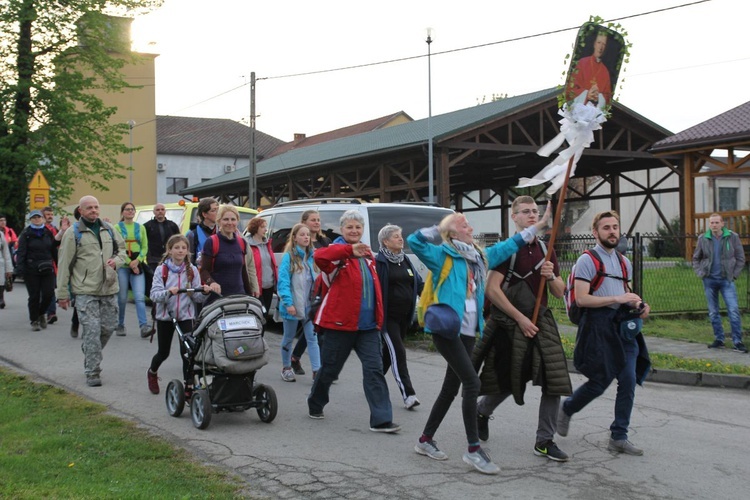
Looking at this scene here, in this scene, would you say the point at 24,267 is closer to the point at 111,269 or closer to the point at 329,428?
the point at 111,269

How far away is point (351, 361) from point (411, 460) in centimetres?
494

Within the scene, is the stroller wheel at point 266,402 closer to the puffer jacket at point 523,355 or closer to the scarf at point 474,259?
the puffer jacket at point 523,355

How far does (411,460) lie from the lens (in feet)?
20.4

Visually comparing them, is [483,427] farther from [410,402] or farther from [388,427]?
[410,402]

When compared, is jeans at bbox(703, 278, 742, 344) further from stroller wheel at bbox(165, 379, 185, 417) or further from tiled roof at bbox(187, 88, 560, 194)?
tiled roof at bbox(187, 88, 560, 194)

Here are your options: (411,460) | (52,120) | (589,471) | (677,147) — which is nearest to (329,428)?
(411,460)

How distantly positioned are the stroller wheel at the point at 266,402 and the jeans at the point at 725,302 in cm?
774

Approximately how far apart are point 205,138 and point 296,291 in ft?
235

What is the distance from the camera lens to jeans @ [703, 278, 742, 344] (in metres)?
12.2

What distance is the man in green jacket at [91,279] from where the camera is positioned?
29.2 feet

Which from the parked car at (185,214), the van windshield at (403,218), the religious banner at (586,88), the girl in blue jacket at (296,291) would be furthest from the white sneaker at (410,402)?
the parked car at (185,214)

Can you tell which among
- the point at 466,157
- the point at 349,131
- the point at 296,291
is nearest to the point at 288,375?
the point at 296,291

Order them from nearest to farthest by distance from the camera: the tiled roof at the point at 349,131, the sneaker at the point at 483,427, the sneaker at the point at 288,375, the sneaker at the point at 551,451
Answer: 1. the sneaker at the point at 551,451
2. the sneaker at the point at 483,427
3. the sneaker at the point at 288,375
4. the tiled roof at the point at 349,131

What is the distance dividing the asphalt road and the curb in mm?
198
